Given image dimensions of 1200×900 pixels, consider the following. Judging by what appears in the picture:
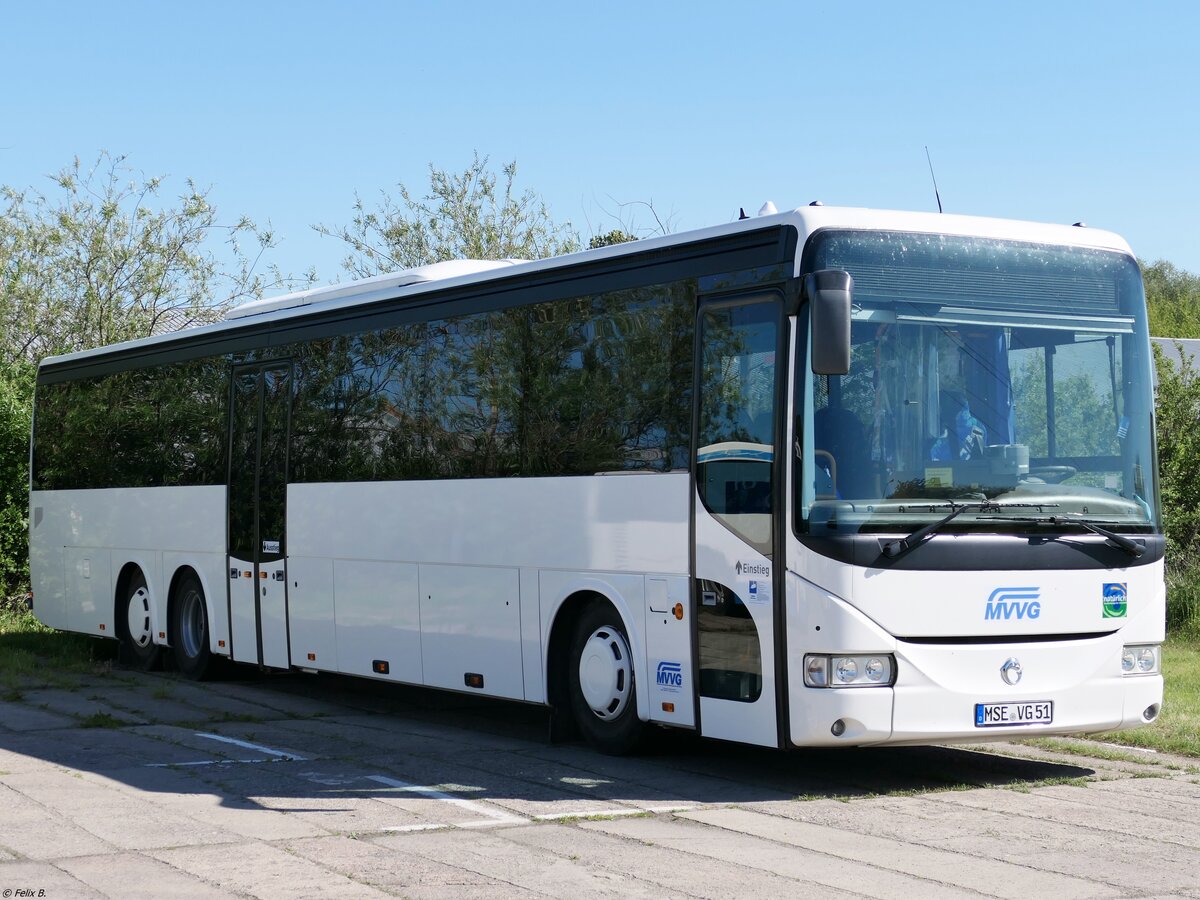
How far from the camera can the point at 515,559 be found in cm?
1214

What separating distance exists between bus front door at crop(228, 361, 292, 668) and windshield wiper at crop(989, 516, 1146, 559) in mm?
7763

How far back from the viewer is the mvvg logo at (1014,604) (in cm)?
957

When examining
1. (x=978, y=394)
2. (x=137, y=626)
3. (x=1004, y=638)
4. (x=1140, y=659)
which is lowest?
(x=137, y=626)

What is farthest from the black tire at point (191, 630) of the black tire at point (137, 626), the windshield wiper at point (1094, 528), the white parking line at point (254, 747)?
the windshield wiper at point (1094, 528)

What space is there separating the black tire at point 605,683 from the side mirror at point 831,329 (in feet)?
9.60

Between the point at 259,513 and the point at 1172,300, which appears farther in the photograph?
the point at 1172,300

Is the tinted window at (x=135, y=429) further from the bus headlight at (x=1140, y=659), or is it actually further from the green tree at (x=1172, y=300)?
the green tree at (x=1172, y=300)

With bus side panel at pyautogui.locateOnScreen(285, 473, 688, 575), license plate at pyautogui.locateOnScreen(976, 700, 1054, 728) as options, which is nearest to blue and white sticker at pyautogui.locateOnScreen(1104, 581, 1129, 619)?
license plate at pyautogui.locateOnScreen(976, 700, 1054, 728)

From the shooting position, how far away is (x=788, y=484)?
948 cm

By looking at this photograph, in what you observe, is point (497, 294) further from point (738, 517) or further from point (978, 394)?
point (978, 394)

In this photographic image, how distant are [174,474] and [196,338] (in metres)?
1.46

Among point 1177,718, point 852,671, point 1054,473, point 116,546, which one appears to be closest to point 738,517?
point 852,671

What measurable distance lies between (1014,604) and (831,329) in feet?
6.75

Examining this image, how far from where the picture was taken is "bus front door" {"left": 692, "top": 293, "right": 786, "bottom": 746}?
31.7 feet
